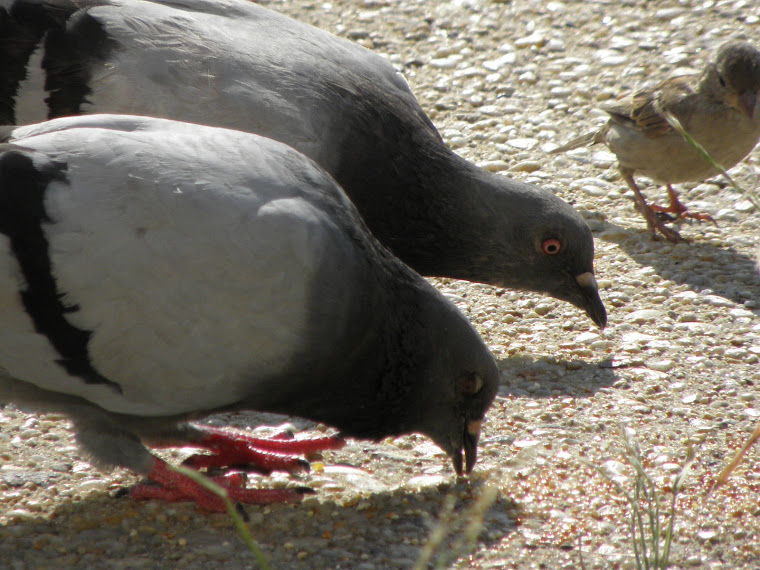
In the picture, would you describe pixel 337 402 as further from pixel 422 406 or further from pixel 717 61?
pixel 717 61

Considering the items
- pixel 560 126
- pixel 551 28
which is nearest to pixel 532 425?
pixel 560 126

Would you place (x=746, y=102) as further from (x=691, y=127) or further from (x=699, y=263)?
(x=699, y=263)

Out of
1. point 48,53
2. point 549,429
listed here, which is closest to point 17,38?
point 48,53

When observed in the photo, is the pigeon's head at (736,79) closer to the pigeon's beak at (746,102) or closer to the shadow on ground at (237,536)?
the pigeon's beak at (746,102)

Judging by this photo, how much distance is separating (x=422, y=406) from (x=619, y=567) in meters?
0.99

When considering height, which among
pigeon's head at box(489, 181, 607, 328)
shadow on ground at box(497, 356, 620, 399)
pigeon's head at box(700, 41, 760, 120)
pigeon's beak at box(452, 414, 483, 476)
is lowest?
shadow on ground at box(497, 356, 620, 399)

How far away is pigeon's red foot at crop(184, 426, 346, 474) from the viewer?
4.12m

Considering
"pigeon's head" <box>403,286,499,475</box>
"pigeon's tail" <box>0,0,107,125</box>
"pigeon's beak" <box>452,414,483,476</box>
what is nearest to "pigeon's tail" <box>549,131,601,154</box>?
"pigeon's head" <box>403,286,499,475</box>

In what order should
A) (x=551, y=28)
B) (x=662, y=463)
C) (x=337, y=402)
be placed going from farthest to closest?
1. (x=551, y=28)
2. (x=662, y=463)
3. (x=337, y=402)

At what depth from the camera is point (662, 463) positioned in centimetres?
413

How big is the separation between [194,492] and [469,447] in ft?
3.68

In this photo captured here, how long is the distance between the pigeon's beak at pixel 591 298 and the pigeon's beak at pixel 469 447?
4.54 ft

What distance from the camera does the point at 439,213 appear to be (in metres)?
4.96

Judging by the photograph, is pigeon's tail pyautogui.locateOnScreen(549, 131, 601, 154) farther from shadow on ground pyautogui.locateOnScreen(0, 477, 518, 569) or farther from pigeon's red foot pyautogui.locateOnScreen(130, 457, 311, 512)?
pigeon's red foot pyautogui.locateOnScreen(130, 457, 311, 512)
